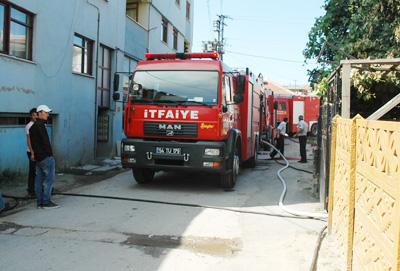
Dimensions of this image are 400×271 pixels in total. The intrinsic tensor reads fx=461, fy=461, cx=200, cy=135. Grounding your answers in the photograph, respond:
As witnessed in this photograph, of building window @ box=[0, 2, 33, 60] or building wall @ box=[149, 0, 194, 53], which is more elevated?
building wall @ box=[149, 0, 194, 53]

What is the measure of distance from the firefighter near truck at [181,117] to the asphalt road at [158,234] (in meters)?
0.73

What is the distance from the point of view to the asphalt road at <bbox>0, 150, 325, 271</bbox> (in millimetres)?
5203

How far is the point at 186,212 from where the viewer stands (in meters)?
7.79

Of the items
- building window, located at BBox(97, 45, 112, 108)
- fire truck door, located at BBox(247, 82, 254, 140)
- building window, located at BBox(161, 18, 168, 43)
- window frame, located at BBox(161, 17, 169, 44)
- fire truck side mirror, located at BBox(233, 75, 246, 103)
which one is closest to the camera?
fire truck side mirror, located at BBox(233, 75, 246, 103)

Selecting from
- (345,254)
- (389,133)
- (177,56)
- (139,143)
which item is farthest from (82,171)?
(389,133)

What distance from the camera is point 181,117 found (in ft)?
31.2

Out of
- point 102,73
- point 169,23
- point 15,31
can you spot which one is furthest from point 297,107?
point 15,31

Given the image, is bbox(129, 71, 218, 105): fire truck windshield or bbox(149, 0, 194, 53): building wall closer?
bbox(129, 71, 218, 105): fire truck windshield

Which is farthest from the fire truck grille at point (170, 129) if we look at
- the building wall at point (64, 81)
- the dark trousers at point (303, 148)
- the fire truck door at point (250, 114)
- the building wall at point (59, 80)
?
the dark trousers at point (303, 148)

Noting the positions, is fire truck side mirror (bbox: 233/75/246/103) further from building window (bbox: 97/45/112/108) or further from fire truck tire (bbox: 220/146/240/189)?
building window (bbox: 97/45/112/108)

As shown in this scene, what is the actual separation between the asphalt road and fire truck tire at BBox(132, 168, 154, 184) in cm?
64

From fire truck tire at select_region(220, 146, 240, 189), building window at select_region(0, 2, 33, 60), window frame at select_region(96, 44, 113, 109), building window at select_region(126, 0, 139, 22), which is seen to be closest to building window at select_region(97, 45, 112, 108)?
window frame at select_region(96, 44, 113, 109)

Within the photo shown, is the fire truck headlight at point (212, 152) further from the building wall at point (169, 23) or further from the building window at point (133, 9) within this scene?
the building window at point (133, 9)

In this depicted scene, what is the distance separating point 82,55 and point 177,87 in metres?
6.08
